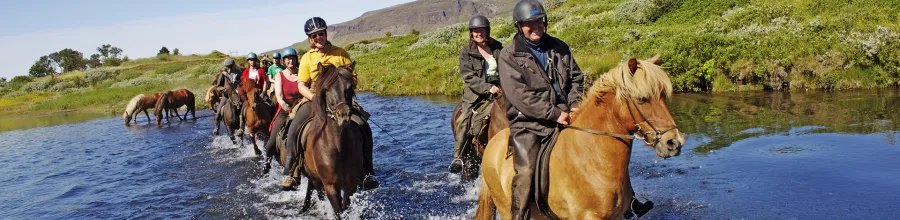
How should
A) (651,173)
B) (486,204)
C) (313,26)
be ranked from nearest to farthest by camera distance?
(486,204), (313,26), (651,173)

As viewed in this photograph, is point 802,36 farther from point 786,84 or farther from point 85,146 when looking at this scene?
point 85,146

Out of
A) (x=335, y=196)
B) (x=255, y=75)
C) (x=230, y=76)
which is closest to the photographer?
(x=335, y=196)

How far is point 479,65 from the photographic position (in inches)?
346

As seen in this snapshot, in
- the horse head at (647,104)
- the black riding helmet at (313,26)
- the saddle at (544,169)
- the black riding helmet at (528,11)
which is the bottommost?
the saddle at (544,169)

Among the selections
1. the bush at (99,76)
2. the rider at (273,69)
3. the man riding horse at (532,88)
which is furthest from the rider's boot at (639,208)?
the bush at (99,76)

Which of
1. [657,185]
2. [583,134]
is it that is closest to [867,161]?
[657,185]

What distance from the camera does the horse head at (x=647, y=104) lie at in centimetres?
420

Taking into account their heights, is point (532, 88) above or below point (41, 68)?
below

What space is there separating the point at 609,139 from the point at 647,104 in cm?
48

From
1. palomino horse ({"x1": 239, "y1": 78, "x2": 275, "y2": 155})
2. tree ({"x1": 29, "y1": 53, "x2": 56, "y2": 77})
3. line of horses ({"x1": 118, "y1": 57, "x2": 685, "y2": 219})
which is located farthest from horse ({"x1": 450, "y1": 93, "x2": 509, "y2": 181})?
tree ({"x1": 29, "y1": 53, "x2": 56, "y2": 77})

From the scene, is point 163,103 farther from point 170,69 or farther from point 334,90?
point 170,69

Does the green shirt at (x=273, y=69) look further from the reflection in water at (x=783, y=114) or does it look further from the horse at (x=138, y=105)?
the horse at (x=138, y=105)

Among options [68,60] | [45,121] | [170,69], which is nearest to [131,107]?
[45,121]

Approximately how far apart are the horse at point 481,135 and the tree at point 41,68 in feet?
361
